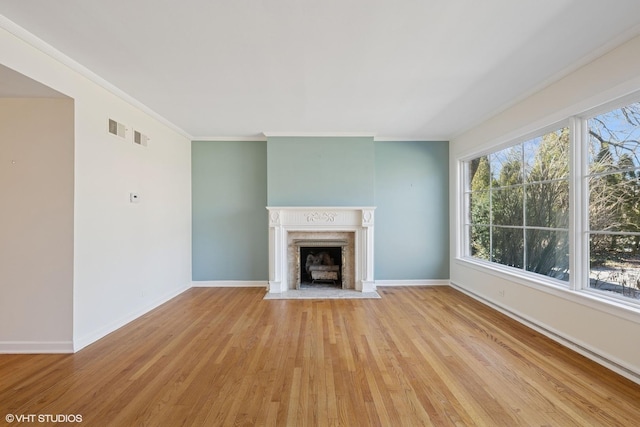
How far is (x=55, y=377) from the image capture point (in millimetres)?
2342

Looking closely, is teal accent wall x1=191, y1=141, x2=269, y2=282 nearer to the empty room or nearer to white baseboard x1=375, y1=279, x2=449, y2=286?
the empty room

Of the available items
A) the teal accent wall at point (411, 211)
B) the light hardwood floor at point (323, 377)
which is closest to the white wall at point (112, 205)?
the light hardwood floor at point (323, 377)

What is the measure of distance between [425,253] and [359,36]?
4.13 meters

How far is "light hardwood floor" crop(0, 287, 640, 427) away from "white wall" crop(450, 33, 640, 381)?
0.61 feet

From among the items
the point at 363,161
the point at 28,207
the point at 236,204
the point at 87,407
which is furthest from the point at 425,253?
the point at 28,207

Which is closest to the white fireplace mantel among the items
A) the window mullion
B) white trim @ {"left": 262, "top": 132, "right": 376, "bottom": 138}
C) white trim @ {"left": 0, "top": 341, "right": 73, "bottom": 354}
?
white trim @ {"left": 262, "top": 132, "right": 376, "bottom": 138}

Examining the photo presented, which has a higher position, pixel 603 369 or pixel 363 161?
pixel 363 161

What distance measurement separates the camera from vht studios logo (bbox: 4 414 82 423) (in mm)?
1853

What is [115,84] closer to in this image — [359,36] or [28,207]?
[28,207]

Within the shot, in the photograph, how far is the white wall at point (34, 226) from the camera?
2.69 m

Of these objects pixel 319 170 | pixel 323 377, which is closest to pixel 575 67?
pixel 319 170

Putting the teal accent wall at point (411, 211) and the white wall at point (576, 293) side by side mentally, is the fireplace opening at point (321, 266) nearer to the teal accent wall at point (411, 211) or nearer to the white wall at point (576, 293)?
the teal accent wall at point (411, 211)

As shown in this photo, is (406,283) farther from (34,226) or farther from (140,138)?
(34,226)

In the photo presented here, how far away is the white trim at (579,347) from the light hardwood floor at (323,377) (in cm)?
7
